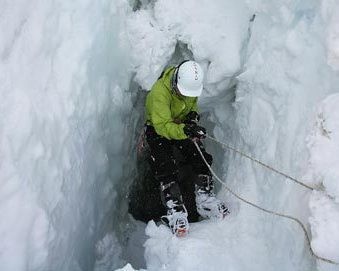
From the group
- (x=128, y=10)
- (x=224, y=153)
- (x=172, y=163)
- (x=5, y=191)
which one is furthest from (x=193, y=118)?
(x=5, y=191)

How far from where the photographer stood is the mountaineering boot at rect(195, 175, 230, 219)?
4.76 m

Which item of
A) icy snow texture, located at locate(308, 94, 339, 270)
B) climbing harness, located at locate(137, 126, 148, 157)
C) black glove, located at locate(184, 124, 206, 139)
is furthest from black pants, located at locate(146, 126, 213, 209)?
icy snow texture, located at locate(308, 94, 339, 270)

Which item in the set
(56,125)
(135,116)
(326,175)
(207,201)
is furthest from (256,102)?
(56,125)

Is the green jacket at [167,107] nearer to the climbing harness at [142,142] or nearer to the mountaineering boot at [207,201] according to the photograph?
the climbing harness at [142,142]

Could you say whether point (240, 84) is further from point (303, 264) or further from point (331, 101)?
point (303, 264)

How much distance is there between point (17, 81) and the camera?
3510 mm

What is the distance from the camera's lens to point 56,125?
3881mm

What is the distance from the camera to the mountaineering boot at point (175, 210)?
4496 mm

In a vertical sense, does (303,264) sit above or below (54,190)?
below

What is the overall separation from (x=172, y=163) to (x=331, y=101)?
163 cm

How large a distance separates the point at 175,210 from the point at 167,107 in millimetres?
900

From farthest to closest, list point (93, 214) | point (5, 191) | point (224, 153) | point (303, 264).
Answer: point (224, 153), point (93, 214), point (303, 264), point (5, 191)

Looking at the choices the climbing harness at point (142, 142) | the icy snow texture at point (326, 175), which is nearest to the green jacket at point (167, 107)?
the climbing harness at point (142, 142)

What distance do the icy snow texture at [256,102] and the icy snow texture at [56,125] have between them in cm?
57
